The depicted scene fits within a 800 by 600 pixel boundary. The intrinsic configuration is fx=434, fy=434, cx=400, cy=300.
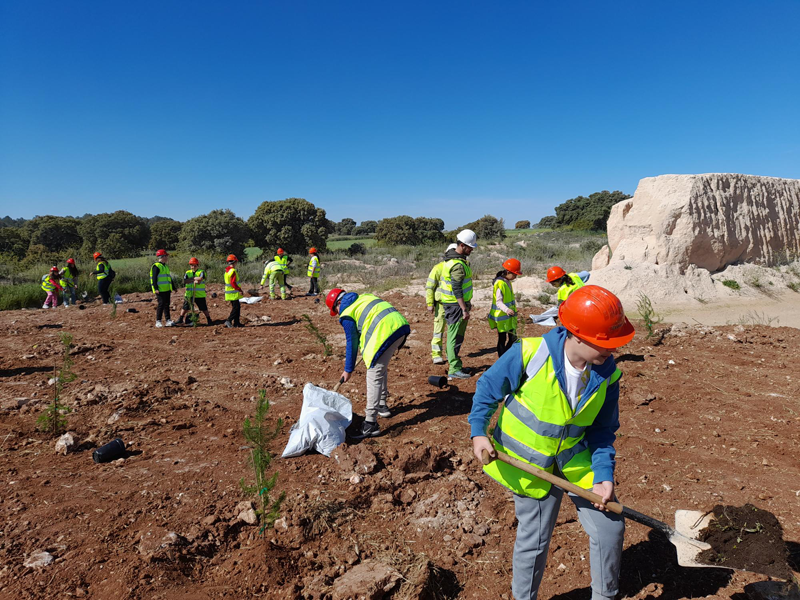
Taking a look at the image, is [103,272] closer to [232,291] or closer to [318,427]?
[232,291]

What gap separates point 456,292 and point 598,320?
384 cm

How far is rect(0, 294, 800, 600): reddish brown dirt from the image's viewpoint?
248cm

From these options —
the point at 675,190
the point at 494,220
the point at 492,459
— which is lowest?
the point at 492,459

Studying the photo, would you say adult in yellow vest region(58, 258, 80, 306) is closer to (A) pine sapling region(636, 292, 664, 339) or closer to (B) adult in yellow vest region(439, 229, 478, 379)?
(B) adult in yellow vest region(439, 229, 478, 379)

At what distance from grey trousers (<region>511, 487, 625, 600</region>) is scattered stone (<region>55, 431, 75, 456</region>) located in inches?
156

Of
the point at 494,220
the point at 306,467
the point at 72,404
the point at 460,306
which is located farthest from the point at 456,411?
the point at 494,220

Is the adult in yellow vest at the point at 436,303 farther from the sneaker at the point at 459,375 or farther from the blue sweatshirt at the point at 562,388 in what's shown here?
the blue sweatshirt at the point at 562,388

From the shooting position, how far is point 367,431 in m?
4.16

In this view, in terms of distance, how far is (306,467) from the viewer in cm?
362

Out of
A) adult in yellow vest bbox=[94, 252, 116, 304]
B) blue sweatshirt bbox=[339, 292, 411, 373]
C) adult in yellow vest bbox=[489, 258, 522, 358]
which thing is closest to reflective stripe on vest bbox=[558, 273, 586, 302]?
adult in yellow vest bbox=[489, 258, 522, 358]

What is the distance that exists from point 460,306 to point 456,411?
1.42m

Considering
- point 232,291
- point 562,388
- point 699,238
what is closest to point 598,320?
point 562,388

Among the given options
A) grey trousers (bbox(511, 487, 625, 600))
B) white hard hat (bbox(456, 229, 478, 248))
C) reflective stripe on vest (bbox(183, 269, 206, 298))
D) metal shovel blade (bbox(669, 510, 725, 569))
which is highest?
white hard hat (bbox(456, 229, 478, 248))

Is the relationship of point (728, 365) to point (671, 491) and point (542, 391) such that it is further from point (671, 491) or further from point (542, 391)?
point (542, 391)
